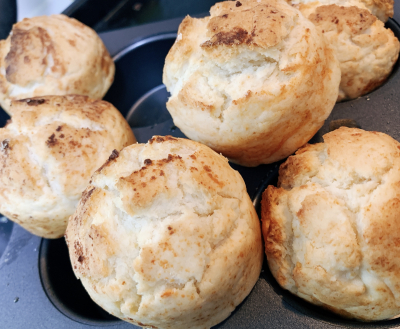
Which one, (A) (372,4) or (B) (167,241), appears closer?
(B) (167,241)

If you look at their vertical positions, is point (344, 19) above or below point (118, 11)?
above

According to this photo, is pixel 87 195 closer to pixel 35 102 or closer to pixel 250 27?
pixel 35 102

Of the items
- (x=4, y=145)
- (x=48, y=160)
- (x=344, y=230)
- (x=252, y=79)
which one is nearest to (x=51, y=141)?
(x=48, y=160)

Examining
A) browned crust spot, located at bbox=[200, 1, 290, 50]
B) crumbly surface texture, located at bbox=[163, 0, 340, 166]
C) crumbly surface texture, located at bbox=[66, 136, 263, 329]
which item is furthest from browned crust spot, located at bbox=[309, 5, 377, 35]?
crumbly surface texture, located at bbox=[66, 136, 263, 329]

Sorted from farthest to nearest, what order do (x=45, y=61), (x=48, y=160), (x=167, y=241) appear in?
(x=45, y=61) → (x=48, y=160) → (x=167, y=241)

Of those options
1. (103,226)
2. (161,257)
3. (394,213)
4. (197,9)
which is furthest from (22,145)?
(197,9)

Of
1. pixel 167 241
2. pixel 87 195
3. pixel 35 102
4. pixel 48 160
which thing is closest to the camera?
pixel 167 241
